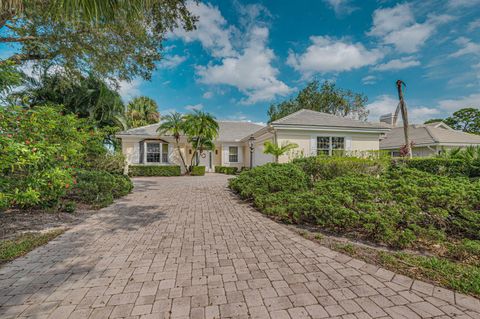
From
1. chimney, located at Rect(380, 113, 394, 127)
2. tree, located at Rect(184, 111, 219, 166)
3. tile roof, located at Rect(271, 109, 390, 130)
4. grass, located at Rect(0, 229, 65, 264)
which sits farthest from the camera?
chimney, located at Rect(380, 113, 394, 127)

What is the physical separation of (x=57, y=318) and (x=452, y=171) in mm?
13075

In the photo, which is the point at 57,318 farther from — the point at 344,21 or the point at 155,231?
the point at 344,21

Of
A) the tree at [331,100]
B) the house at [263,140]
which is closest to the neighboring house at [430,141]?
the house at [263,140]

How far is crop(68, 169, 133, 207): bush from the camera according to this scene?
6.61 metres

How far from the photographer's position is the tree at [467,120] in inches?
1364

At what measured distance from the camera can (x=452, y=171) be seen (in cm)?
895

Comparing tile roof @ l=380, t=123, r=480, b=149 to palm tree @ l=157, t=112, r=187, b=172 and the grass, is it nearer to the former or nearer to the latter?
palm tree @ l=157, t=112, r=187, b=172

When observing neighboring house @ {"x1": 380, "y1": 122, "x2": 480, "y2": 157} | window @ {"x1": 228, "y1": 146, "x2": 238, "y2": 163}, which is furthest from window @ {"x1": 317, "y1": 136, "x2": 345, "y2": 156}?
window @ {"x1": 228, "y1": 146, "x2": 238, "y2": 163}

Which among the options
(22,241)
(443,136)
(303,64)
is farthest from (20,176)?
(443,136)

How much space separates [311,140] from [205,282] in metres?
11.6

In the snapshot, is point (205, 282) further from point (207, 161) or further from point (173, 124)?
point (207, 161)

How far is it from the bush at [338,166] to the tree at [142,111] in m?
23.7

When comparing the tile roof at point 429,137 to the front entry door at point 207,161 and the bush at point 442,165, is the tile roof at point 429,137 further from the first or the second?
the front entry door at point 207,161

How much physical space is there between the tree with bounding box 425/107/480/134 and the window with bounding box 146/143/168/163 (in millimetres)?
49019
